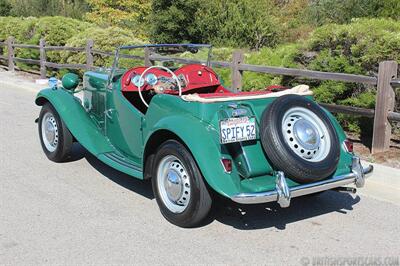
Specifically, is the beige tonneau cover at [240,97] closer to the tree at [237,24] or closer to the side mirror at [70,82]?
the side mirror at [70,82]

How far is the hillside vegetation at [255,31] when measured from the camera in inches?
303

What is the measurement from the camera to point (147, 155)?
4906 mm

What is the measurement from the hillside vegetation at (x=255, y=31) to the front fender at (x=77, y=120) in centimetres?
351

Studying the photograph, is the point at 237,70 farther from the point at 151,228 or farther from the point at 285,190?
the point at 285,190

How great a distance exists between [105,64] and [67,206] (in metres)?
9.43

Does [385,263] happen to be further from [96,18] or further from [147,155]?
[96,18]

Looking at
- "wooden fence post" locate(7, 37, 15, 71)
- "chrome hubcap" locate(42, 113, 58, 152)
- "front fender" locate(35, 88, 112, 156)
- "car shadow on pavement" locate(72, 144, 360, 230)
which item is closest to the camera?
"car shadow on pavement" locate(72, 144, 360, 230)

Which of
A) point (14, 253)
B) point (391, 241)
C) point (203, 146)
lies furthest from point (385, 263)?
point (14, 253)

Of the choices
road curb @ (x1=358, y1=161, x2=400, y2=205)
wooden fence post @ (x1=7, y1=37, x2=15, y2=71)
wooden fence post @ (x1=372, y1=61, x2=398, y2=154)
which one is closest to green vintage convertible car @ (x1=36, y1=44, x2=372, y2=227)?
road curb @ (x1=358, y1=161, x2=400, y2=205)

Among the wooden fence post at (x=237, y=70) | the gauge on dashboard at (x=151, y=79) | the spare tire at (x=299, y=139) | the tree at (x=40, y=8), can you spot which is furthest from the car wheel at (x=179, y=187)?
the tree at (x=40, y=8)

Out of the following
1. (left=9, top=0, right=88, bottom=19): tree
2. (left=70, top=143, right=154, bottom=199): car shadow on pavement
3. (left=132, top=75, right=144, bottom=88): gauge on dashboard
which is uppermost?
(left=9, top=0, right=88, bottom=19): tree

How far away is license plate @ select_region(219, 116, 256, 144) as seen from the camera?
4262 mm

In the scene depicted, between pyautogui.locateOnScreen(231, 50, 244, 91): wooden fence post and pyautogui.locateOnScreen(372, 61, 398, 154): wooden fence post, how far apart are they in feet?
9.65

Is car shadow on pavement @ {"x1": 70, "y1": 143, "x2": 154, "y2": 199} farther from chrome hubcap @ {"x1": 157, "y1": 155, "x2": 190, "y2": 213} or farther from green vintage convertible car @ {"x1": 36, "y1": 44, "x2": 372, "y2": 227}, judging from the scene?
chrome hubcap @ {"x1": 157, "y1": 155, "x2": 190, "y2": 213}
